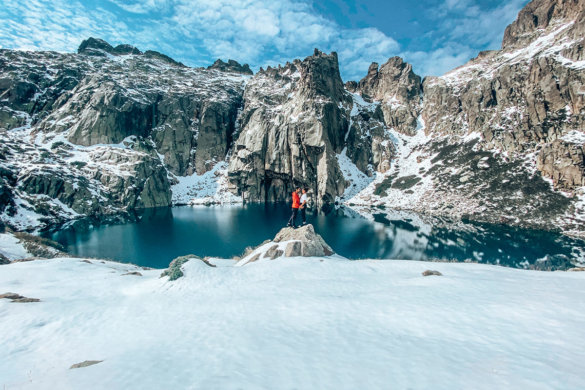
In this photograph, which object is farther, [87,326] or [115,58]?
[115,58]

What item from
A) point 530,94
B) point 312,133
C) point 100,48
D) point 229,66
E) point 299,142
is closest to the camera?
point 530,94

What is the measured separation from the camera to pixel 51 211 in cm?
6231

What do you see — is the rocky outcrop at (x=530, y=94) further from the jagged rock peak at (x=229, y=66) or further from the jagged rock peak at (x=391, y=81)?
the jagged rock peak at (x=229, y=66)

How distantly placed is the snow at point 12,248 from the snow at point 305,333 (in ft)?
51.9

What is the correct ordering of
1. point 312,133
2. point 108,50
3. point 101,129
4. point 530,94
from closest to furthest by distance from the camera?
point 530,94 < point 101,129 < point 312,133 < point 108,50

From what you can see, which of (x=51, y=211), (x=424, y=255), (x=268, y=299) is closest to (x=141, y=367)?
(x=268, y=299)

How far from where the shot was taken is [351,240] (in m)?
44.8

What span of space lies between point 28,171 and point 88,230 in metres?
32.3

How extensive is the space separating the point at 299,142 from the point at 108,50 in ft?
499

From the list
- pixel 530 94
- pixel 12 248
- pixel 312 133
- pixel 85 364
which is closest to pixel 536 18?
pixel 530 94

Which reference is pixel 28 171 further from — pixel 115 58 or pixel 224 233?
pixel 115 58

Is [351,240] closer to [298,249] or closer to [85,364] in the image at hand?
[298,249]

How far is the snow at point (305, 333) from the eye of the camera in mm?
4199

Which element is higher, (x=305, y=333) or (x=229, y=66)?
(x=229, y=66)
